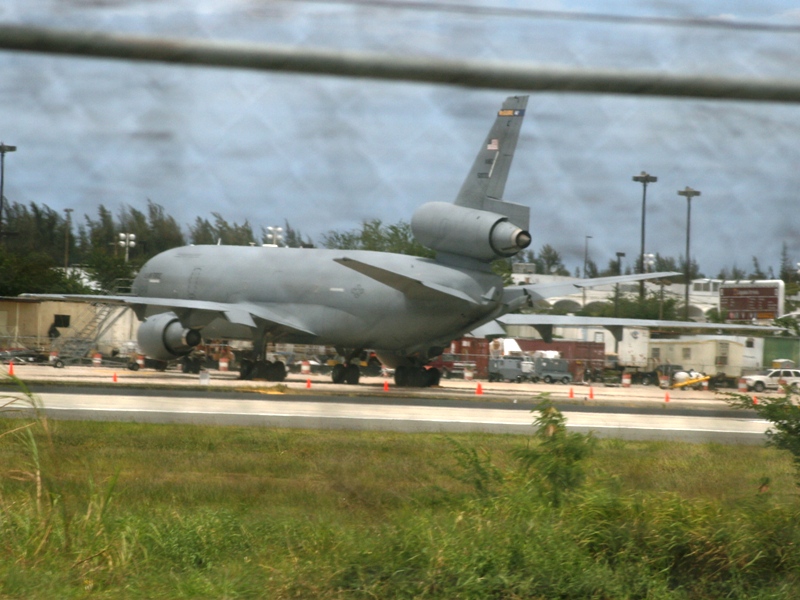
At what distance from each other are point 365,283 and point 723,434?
3448 millimetres

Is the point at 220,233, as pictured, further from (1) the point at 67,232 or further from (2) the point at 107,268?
(2) the point at 107,268

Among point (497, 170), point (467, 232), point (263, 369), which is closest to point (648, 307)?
point (467, 232)

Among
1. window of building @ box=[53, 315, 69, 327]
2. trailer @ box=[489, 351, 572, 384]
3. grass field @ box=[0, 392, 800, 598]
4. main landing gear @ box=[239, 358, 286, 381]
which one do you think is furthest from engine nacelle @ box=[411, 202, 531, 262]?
trailer @ box=[489, 351, 572, 384]

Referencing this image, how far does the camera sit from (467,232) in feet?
17.0

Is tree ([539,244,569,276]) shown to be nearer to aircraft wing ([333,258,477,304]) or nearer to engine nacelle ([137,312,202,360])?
aircraft wing ([333,258,477,304])

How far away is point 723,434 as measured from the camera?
548cm

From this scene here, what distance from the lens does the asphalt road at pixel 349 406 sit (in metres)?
6.15

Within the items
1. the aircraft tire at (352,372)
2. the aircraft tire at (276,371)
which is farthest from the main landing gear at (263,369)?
the aircraft tire at (352,372)

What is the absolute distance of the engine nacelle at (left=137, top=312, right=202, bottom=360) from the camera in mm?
16906

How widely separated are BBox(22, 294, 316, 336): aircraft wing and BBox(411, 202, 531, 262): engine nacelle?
5.68m

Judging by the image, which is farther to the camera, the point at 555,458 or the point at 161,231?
the point at 555,458

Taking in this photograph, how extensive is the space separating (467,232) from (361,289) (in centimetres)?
344

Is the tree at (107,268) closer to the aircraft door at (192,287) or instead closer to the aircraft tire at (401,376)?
the aircraft door at (192,287)

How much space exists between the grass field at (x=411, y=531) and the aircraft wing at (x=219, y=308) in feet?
13.8
